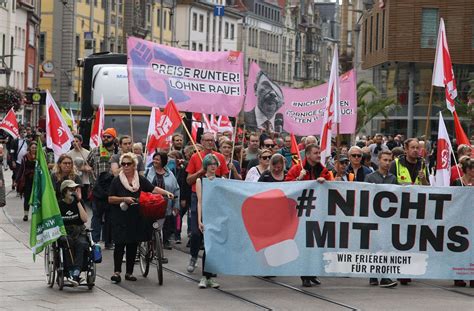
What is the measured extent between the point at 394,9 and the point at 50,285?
51677 millimetres

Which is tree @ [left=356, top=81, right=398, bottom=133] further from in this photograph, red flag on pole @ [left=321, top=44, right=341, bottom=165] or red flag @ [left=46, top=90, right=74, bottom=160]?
red flag on pole @ [left=321, top=44, right=341, bottom=165]

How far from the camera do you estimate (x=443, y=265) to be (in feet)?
51.7

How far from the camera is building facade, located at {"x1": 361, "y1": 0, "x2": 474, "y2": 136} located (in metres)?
64.0

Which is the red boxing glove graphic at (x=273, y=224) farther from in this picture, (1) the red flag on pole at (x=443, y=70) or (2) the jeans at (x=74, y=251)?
(1) the red flag on pole at (x=443, y=70)

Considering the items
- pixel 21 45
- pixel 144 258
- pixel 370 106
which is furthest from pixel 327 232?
pixel 21 45

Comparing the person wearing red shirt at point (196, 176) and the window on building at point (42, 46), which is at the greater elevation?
the window on building at point (42, 46)

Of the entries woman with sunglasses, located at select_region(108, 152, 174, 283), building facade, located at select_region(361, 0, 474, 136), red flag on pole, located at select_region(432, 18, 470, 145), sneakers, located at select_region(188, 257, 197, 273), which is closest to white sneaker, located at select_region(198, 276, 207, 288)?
woman with sunglasses, located at select_region(108, 152, 174, 283)

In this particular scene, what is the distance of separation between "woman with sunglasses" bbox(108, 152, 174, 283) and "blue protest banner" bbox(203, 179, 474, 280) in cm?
80

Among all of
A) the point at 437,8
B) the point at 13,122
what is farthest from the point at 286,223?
the point at 437,8

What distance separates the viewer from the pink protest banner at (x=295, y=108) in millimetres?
21766

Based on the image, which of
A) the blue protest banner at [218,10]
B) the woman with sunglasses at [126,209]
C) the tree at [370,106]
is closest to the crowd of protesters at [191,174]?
the woman with sunglasses at [126,209]

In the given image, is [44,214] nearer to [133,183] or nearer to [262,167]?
[133,183]

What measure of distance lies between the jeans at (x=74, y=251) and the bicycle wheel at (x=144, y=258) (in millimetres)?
1361

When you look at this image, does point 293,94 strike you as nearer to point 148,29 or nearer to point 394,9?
point 394,9
